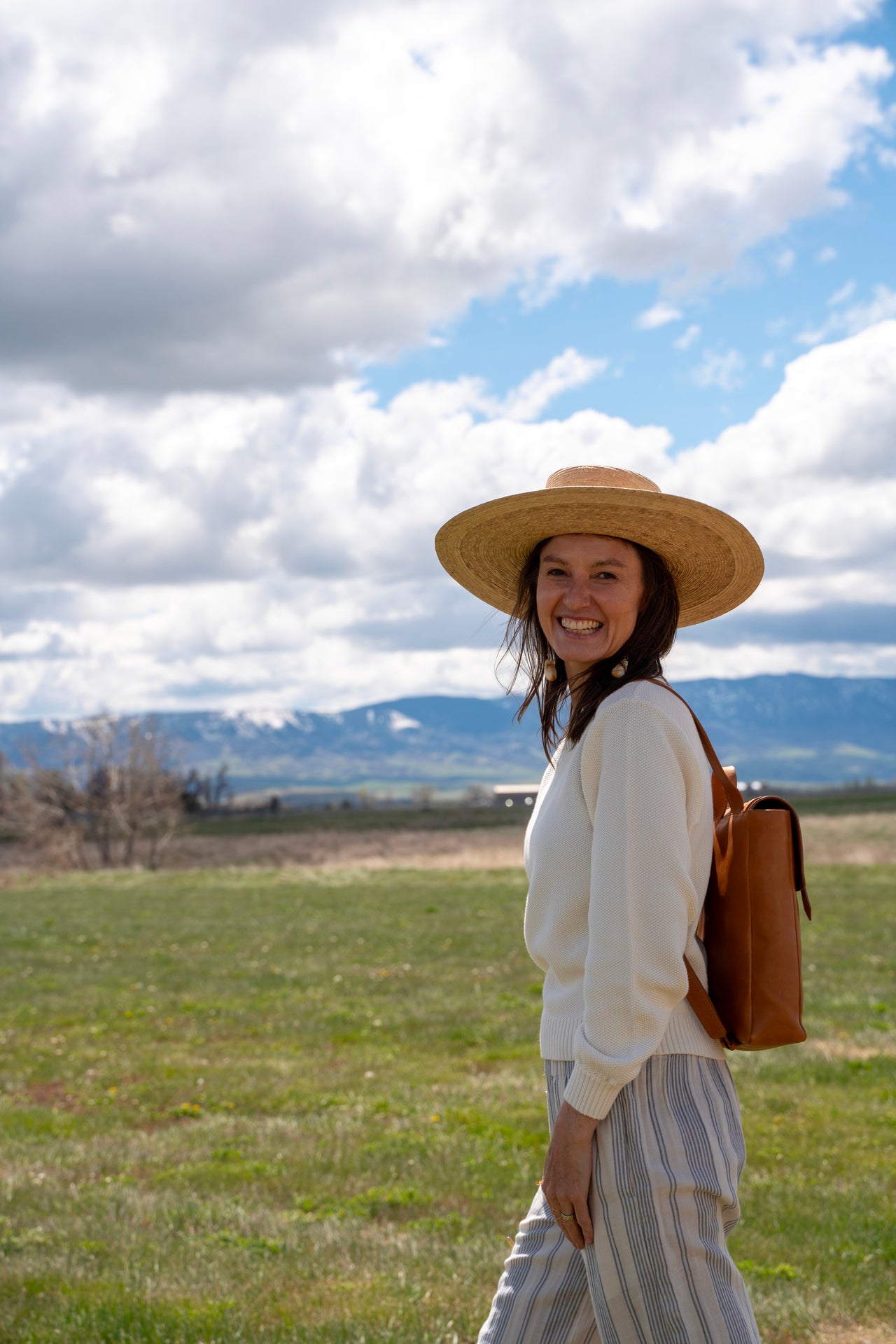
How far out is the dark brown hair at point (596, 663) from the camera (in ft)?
9.21

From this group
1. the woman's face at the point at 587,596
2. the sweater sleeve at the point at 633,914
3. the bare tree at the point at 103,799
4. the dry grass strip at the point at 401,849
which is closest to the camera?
the sweater sleeve at the point at 633,914

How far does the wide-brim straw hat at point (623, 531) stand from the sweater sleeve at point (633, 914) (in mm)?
643

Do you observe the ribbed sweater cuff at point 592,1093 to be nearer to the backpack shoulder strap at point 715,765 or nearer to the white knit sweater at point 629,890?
the white knit sweater at point 629,890

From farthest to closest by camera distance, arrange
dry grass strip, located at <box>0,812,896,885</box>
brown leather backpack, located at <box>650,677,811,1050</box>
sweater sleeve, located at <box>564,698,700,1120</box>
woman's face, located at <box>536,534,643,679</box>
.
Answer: dry grass strip, located at <box>0,812,896,885</box> → woman's face, located at <box>536,534,643,679</box> → brown leather backpack, located at <box>650,677,811,1050</box> → sweater sleeve, located at <box>564,698,700,1120</box>

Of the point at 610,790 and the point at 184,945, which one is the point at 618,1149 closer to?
the point at 610,790

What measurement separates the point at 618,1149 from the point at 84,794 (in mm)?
57415

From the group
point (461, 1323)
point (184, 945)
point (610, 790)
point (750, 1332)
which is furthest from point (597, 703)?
point (184, 945)

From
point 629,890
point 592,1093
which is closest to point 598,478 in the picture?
point 629,890

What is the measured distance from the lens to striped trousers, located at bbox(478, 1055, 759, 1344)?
250 cm

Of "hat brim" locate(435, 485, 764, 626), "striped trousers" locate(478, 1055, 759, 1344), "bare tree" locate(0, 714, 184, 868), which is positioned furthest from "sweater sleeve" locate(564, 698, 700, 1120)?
"bare tree" locate(0, 714, 184, 868)

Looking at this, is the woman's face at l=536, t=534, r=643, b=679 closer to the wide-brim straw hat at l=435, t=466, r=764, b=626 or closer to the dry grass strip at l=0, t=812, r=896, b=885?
the wide-brim straw hat at l=435, t=466, r=764, b=626

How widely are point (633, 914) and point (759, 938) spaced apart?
37 cm

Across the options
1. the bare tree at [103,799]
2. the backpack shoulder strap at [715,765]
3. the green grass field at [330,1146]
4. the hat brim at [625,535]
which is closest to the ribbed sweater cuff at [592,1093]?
the backpack shoulder strap at [715,765]

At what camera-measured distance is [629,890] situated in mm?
2494
